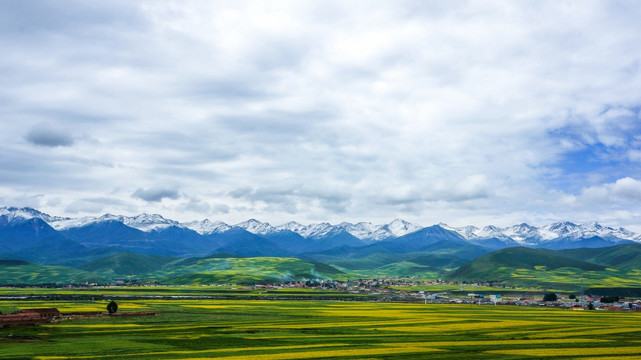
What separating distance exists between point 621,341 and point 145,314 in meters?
94.2

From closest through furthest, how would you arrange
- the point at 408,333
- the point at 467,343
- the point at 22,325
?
the point at 467,343
the point at 408,333
the point at 22,325

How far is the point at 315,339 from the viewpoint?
76.9 meters

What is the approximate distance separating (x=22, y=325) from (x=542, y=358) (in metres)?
87.0

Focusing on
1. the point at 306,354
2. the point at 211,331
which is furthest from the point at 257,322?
the point at 306,354

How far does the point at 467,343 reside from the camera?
7200 cm

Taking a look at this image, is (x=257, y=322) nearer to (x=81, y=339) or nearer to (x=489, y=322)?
(x=81, y=339)

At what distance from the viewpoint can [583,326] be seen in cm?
9788

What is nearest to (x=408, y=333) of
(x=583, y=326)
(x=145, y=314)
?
(x=583, y=326)

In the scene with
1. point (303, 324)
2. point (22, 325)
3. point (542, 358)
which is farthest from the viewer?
point (303, 324)

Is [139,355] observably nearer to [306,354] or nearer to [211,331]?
[306,354]

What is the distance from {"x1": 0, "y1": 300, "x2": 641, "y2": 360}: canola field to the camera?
61.2m

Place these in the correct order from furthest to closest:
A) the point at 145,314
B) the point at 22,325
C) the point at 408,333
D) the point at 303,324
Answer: the point at 145,314, the point at 303,324, the point at 22,325, the point at 408,333

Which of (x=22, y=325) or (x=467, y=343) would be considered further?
(x=22, y=325)

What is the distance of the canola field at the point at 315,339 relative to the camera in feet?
201
